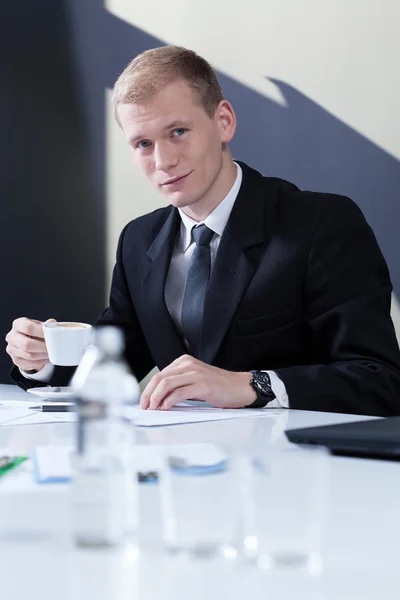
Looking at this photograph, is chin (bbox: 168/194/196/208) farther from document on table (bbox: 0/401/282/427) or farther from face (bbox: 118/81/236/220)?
document on table (bbox: 0/401/282/427)

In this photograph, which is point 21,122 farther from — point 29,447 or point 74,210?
point 29,447

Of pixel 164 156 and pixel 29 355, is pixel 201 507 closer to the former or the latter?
pixel 29 355

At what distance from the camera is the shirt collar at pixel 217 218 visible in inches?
74.8

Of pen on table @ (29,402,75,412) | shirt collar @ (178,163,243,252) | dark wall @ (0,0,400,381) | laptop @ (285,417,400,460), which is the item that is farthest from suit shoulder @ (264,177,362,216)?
dark wall @ (0,0,400,381)

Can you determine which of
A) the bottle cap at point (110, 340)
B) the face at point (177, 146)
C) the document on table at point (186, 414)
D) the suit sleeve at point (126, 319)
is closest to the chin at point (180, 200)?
the face at point (177, 146)

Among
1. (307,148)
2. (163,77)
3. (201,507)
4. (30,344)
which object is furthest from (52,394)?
(307,148)

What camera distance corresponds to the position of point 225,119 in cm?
202

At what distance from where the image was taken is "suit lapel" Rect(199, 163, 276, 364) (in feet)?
5.85

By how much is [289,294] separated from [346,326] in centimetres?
19

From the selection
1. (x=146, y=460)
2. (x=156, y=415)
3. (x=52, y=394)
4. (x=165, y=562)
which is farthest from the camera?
(x=52, y=394)

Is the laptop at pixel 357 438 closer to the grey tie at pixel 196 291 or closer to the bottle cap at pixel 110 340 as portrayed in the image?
the bottle cap at pixel 110 340

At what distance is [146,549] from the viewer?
608 millimetres

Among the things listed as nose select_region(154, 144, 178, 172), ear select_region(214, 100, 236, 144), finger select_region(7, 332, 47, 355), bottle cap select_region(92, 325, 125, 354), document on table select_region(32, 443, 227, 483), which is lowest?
finger select_region(7, 332, 47, 355)

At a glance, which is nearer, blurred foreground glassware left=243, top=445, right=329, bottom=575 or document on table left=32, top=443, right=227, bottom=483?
blurred foreground glassware left=243, top=445, right=329, bottom=575
